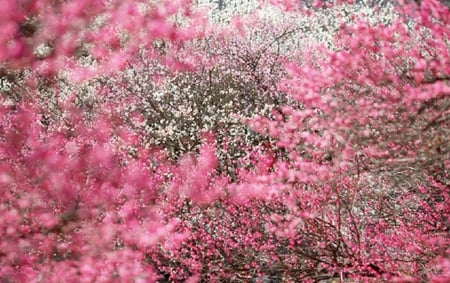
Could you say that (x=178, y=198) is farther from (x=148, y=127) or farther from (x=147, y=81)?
(x=147, y=81)

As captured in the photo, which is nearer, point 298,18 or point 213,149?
point 213,149

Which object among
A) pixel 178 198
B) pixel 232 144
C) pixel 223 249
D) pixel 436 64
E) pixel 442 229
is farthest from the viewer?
pixel 232 144

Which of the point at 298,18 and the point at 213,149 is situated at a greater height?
the point at 298,18

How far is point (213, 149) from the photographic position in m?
12.2

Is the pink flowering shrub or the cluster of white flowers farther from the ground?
the cluster of white flowers

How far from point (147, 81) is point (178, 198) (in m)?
4.04

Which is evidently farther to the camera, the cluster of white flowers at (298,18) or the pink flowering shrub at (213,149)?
the cluster of white flowers at (298,18)

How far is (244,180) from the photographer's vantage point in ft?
33.8

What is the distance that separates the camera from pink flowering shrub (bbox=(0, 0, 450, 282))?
618 centimetres

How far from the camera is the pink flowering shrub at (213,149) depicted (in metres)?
6.18

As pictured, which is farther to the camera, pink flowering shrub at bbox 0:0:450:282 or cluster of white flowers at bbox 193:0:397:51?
cluster of white flowers at bbox 193:0:397:51

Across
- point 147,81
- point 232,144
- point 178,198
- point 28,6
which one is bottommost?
point 178,198

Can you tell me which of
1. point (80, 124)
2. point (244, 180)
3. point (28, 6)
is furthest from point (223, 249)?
point (28, 6)

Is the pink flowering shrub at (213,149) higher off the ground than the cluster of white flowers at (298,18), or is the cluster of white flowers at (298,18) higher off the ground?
the cluster of white flowers at (298,18)
